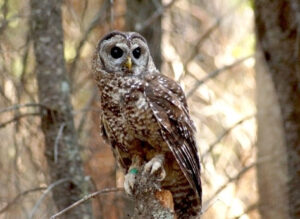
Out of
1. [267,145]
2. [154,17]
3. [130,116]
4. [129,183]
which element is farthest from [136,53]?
[267,145]

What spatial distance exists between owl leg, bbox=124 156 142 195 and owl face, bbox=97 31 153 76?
2.02 feet

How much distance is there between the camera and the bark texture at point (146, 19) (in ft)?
23.8

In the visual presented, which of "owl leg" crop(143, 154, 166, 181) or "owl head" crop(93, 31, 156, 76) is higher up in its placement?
"owl head" crop(93, 31, 156, 76)

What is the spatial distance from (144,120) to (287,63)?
45.2 inches

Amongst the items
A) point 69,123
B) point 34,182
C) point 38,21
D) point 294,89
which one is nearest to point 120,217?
point 34,182

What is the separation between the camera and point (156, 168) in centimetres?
454

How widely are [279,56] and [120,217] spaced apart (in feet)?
8.62

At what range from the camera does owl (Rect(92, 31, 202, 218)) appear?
15.4 feet

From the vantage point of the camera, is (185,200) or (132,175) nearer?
(132,175)

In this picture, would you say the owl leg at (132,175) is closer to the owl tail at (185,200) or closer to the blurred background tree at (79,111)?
the owl tail at (185,200)

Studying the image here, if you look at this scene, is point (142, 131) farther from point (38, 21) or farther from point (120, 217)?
point (120, 217)

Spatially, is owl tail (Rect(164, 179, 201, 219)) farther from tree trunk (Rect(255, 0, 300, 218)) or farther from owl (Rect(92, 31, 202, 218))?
tree trunk (Rect(255, 0, 300, 218))

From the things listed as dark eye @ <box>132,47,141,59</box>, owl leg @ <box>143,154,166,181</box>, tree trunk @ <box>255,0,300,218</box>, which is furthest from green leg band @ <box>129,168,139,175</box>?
tree trunk @ <box>255,0,300,218</box>

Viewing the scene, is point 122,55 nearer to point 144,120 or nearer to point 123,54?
point 123,54
